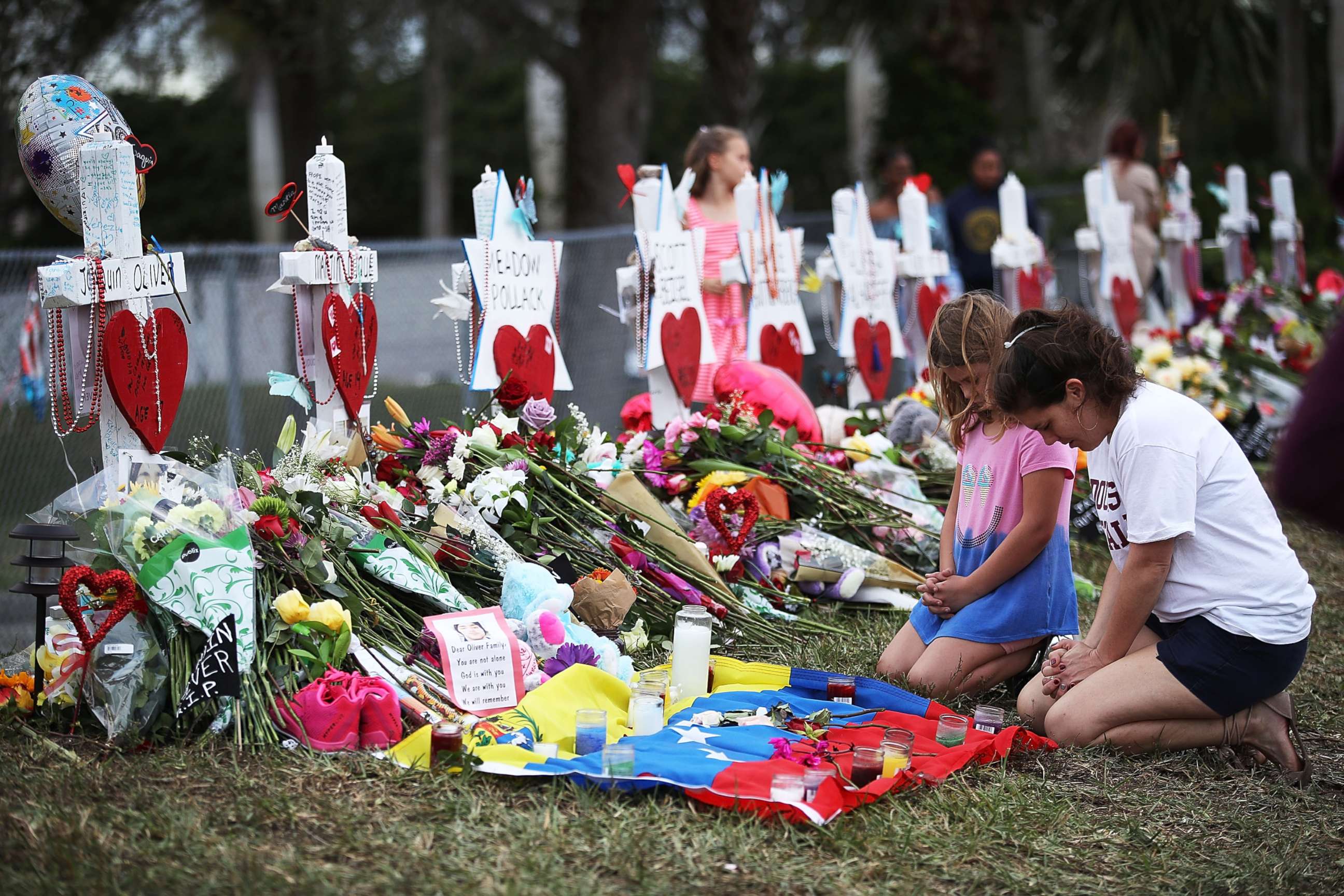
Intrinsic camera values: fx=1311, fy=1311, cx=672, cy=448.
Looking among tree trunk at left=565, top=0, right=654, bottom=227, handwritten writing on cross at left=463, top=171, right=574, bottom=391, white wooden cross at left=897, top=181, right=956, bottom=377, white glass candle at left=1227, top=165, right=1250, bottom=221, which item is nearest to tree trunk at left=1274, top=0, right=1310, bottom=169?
white glass candle at left=1227, top=165, right=1250, bottom=221

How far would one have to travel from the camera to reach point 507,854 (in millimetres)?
2414

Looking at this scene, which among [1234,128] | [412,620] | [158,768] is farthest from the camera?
[1234,128]

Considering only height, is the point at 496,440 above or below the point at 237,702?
above

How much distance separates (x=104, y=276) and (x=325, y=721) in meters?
1.36

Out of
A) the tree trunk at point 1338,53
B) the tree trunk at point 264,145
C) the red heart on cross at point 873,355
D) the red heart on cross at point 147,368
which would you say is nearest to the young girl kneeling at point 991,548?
the red heart on cross at point 147,368

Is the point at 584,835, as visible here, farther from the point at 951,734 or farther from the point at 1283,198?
the point at 1283,198

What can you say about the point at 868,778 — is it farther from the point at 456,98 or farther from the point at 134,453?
the point at 456,98

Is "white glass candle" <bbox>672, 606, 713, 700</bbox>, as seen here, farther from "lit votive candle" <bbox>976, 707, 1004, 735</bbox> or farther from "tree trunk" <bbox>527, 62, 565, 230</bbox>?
"tree trunk" <bbox>527, 62, 565, 230</bbox>

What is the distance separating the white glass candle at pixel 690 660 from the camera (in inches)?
132

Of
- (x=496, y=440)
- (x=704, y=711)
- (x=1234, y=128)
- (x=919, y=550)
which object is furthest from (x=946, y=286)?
→ (x=1234, y=128)

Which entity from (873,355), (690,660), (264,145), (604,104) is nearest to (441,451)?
(690,660)

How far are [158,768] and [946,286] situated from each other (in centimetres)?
543

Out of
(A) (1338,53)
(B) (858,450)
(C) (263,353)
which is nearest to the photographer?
(B) (858,450)

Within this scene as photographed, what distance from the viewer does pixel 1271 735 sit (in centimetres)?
312
